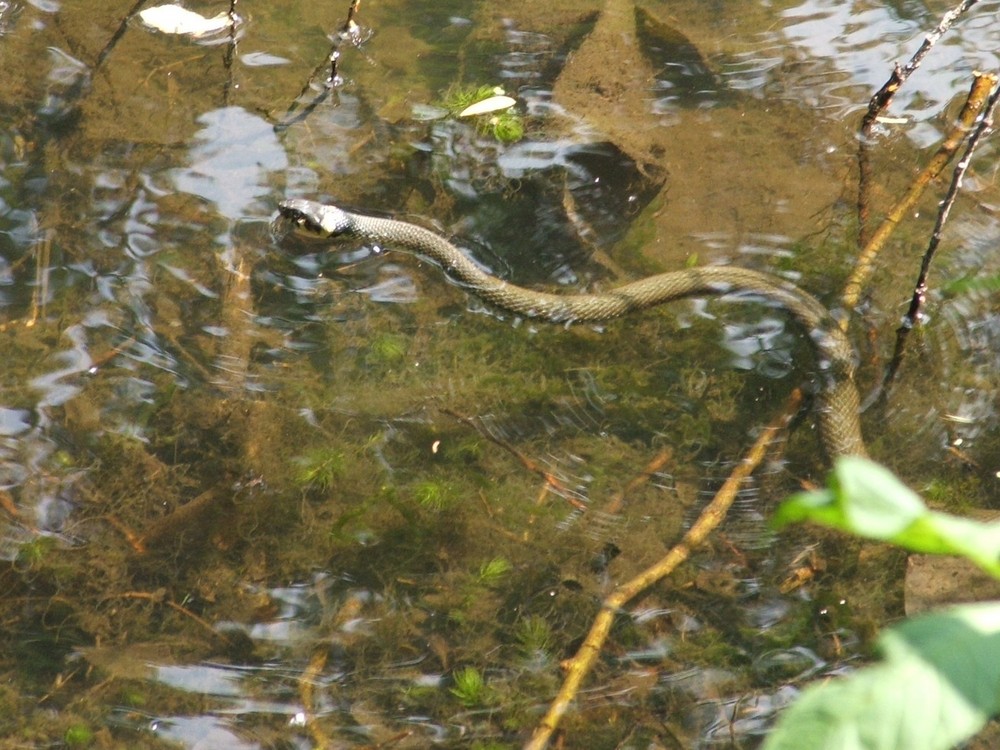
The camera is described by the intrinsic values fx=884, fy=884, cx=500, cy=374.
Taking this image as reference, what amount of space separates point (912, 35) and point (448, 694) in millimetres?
4800

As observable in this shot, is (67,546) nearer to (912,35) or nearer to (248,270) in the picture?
(248,270)

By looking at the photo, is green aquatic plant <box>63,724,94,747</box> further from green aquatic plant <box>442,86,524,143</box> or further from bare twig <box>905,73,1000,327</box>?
bare twig <box>905,73,1000,327</box>

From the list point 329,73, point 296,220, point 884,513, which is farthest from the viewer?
point 329,73

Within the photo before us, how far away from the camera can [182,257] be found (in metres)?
4.55

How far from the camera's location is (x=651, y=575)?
3621 millimetres

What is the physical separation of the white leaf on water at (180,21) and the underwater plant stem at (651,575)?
4.14 meters

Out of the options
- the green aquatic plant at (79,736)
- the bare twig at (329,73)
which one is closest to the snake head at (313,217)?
the bare twig at (329,73)

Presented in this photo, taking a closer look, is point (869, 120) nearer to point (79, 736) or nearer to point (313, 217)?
point (313, 217)

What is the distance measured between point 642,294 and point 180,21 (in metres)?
3.37

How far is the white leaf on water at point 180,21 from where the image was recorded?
546 centimetres

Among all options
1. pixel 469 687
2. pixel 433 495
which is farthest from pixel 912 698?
pixel 433 495

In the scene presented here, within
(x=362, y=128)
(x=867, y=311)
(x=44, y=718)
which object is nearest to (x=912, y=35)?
(x=867, y=311)

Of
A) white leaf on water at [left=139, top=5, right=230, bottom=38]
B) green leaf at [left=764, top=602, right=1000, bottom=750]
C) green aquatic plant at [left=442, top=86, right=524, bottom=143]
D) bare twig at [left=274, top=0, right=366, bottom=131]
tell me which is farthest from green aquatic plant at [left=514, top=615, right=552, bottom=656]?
white leaf on water at [left=139, top=5, right=230, bottom=38]

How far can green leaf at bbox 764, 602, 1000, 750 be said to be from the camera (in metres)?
0.72
